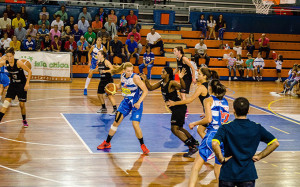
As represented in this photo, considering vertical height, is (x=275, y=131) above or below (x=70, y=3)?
below

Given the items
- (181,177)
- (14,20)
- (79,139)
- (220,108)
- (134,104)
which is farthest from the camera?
(14,20)

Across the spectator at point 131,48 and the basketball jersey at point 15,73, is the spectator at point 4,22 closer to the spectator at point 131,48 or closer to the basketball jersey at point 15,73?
the spectator at point 131,48

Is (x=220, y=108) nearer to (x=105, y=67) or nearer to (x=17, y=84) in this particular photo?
(x=17, y=84)

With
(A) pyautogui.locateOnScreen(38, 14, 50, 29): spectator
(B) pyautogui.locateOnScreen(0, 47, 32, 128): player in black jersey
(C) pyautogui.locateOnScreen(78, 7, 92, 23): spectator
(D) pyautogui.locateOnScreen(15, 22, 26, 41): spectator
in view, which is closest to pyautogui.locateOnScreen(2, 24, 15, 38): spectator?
(D) pyautogui.locateOnScreen(15, 22, 26, 41): spectator

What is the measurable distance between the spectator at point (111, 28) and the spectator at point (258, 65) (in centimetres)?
830

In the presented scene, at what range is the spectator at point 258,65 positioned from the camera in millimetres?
25808

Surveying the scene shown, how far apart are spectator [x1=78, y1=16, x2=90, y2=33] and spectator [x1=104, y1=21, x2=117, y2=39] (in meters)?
1.06

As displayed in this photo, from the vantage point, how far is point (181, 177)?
27.1ft

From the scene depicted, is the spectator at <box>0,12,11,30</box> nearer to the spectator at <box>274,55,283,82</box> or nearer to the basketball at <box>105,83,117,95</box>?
the basketball at <box>105,83,117,95</box>

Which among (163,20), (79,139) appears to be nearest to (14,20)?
(163,20)

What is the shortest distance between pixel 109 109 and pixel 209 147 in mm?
8428

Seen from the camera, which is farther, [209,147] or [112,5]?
[112,5]

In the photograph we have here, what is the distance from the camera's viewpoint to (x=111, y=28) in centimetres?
2484

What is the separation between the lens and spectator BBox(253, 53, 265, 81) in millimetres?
25808
